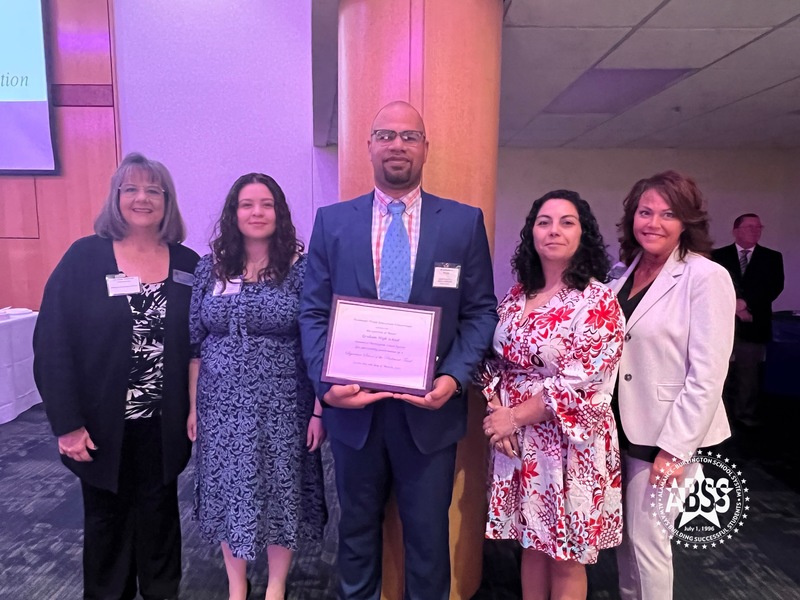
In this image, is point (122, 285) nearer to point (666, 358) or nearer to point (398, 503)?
point (398, 503)

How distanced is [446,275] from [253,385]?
78cm

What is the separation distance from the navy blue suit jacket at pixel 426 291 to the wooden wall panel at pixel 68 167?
4.46 m

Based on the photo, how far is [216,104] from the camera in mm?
4711

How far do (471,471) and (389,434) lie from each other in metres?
0.55

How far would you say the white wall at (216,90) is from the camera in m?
4.64

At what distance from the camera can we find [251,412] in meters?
1.84

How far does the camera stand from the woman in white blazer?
161cm

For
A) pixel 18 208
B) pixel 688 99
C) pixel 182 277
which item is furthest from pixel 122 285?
pixel 18 208

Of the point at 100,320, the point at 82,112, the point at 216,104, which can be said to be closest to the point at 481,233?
the point at 100,320

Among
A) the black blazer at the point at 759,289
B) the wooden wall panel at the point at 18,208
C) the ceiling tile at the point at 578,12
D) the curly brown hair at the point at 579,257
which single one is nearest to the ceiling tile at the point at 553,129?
the black blazer at the point at 759,289

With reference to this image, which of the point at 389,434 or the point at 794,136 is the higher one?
the point at 794,136

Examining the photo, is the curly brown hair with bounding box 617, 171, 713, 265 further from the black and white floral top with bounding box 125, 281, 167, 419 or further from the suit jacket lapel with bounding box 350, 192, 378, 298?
the black and white floral top with bounding box 125, 281, 167, 419

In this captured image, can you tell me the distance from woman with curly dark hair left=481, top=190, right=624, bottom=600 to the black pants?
4.17 ft

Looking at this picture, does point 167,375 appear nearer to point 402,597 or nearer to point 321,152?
point 402,597
